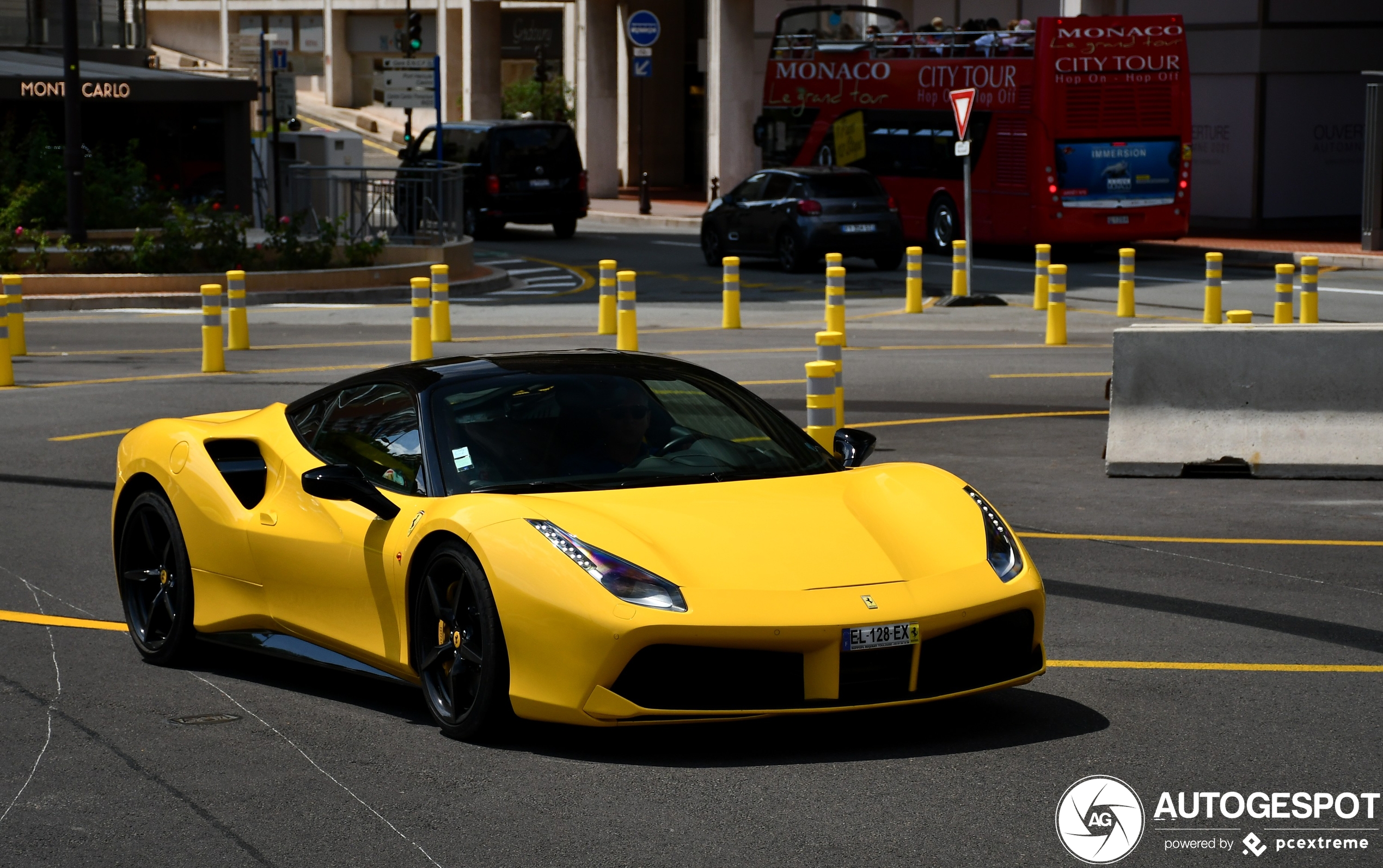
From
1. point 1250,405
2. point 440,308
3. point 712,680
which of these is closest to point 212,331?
point 440,308

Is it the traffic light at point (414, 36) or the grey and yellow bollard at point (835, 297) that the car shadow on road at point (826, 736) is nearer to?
the grey and yellow bollard at point (835, 297)

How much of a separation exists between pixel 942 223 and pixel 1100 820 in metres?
28.4

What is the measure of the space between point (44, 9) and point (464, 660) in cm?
4129

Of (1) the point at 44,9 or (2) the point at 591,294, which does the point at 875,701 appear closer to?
(2) the point at 591,294

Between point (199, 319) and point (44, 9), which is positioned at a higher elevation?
point (44, 9)

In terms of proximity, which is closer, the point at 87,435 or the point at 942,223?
the point at 87,435

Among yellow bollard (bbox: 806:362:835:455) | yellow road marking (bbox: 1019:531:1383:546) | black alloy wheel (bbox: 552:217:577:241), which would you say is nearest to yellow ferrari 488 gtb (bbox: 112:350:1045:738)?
yellow road marking (bbox: 1019:531:1383:546)

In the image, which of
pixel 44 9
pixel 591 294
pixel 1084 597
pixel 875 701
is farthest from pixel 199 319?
pixel 44 9

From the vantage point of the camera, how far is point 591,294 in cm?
2795

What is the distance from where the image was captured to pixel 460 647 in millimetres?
6078

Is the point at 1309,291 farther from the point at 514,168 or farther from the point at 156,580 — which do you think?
the point at 514,168

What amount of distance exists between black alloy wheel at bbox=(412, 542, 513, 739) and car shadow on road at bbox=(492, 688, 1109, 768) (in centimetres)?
15

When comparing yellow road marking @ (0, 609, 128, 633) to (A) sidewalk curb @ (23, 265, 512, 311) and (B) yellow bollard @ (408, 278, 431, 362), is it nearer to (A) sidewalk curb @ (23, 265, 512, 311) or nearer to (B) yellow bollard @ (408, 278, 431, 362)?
(B) yellow bollard @ (408, 278, 431, 362)

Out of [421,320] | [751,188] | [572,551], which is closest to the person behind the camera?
[572,551]
